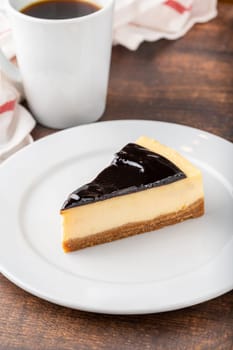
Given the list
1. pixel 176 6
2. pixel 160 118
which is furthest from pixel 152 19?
pixel 160 118

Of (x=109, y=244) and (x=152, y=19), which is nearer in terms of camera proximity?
(x=109, y=244)

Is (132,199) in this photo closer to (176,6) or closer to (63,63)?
(63,63)

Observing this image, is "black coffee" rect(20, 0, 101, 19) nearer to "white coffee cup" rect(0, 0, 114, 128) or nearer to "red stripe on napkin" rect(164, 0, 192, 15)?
"white coffee cup" rect(0, 0, 114, 128)

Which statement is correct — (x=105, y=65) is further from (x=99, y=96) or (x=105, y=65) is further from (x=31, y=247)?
(x=31, y=247)

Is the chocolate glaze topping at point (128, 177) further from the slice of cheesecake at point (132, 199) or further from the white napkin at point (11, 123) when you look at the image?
the white napkin at point (11, 123)

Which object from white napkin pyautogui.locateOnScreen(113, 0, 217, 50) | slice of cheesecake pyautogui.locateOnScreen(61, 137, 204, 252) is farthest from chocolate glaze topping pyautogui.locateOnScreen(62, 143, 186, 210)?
white napkin pyautogui.locateOnScreen(113, 0, 217, 50)

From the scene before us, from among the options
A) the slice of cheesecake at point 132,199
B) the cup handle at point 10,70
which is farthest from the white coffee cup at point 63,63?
the slice of cheesecake at point 132,199
